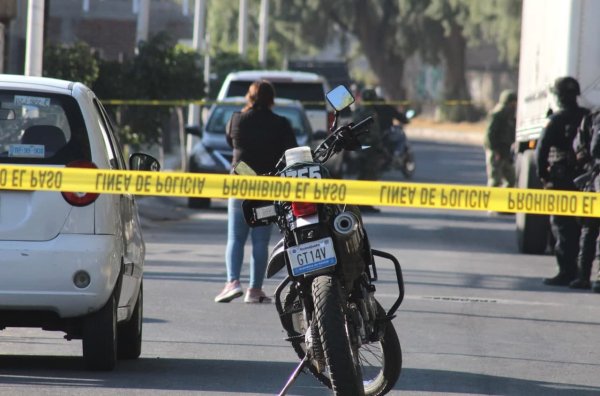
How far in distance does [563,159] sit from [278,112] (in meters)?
8.81

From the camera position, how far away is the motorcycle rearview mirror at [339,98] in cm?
752

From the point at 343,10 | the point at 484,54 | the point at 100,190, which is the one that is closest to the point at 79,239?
the point at 100,190

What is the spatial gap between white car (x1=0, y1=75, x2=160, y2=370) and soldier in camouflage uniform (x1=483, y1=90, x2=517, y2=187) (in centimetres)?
1494

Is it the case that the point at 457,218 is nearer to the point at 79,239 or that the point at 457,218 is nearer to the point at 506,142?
the point at 506,142

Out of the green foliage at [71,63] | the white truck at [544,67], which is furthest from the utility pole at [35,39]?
the white truck at [544,67]

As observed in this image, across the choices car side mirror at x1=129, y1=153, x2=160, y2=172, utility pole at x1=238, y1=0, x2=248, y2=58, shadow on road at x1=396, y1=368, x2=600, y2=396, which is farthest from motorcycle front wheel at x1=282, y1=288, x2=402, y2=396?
utility pole at x1=238, y1=0, x2=248, y2=58

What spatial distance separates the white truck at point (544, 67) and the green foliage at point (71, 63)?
6.03 metres

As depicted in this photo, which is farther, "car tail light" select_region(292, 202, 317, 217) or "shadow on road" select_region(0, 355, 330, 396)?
"shadow on road" select_region(0, 355, 330, 396)

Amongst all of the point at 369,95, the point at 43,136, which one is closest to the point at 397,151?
the point at 369,95

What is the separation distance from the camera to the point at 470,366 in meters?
8.91

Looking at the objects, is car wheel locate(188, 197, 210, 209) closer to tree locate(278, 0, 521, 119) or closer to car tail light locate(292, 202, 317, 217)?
car tail light locate(292, 202, 317, 217)

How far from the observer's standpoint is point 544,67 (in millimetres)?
16656

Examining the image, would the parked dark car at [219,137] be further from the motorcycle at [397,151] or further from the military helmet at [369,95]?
the motorcycle at [397,151]

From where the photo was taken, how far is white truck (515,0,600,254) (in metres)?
14.8
